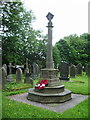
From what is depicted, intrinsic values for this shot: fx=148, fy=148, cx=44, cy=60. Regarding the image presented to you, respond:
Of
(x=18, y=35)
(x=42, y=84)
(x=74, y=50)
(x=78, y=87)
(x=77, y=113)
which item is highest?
(x=18, y=35)

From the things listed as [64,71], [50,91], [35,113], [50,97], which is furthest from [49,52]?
→ [64,71]

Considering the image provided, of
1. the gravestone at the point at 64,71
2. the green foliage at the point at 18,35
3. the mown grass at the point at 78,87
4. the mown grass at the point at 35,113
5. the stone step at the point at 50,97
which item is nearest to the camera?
the mown grass at the point at 35,113

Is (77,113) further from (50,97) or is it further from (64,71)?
(64,71)

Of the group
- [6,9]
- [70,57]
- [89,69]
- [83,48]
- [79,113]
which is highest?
[6,9]

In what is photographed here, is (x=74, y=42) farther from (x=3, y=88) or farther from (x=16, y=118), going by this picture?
(x=16, y=118)

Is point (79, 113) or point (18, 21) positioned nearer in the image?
point (79, 113)

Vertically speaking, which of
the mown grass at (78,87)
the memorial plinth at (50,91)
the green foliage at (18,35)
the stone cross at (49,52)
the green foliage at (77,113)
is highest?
the green foliage at (18,35)

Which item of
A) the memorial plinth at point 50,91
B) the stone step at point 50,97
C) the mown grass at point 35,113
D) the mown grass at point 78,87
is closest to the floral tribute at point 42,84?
the memorial plinth at point 50,91

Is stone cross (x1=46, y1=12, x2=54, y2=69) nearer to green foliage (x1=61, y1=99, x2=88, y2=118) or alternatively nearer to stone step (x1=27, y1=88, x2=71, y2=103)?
stone step (x1=27, y1=88, x2=71, y2=103)

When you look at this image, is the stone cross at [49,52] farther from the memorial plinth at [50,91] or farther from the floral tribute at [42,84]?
the floral tribute at [42,84]

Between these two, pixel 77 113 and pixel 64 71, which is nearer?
pixel 77 113

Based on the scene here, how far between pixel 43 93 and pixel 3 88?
398 centimetres

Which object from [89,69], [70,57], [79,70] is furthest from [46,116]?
[70,57]

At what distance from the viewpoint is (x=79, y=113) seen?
5.70 metres
